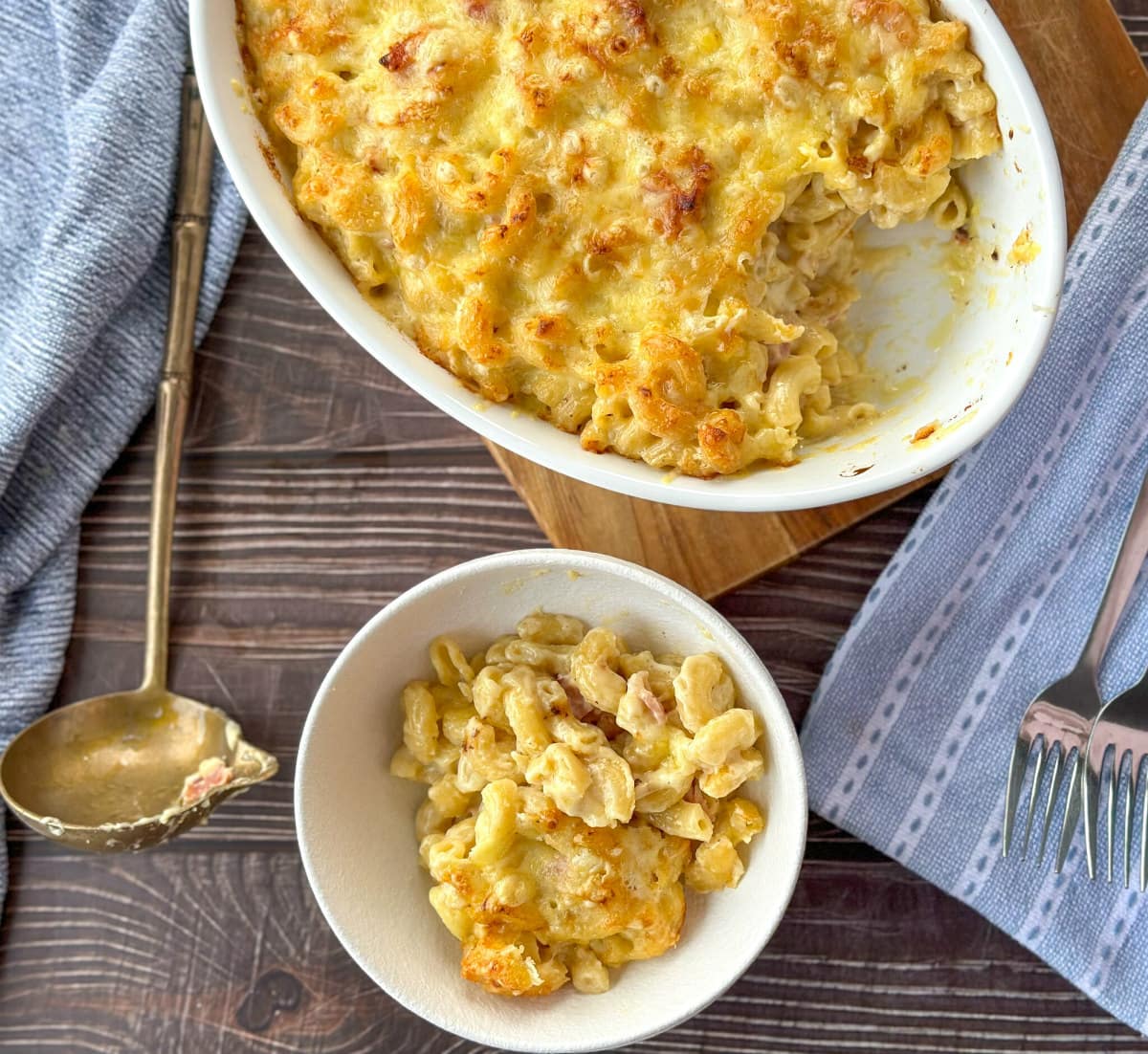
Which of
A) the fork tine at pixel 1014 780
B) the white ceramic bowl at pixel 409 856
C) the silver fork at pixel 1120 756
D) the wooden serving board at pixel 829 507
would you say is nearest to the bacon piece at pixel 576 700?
the white ceramic bowl at pixel 409 856

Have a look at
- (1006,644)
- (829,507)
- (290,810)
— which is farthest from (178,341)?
(1006,644)

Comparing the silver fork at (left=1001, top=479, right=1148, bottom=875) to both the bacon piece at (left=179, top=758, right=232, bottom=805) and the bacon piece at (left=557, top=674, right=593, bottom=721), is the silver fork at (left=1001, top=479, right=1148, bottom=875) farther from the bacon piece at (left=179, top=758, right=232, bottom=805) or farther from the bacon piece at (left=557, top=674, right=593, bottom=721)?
the bacon piece at (left=179, top=758, right=232, bottom=805)

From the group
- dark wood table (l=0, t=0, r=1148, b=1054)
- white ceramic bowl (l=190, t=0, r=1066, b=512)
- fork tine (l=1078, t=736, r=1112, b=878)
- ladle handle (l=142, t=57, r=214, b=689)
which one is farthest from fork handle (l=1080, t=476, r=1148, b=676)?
ladle handle (l=142, t=57, r=214, b=689)

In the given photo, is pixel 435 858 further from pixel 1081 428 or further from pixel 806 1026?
pixel 1081 428

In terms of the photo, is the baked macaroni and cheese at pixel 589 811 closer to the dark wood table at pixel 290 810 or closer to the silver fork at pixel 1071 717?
the dark wood table at pixel 290 810

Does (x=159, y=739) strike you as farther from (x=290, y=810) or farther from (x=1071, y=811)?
(x=1071, y=811)

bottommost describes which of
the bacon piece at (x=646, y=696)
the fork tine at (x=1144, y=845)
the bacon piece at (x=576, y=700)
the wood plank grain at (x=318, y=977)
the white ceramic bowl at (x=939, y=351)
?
the wood plank grain at (x=318, y=977)
